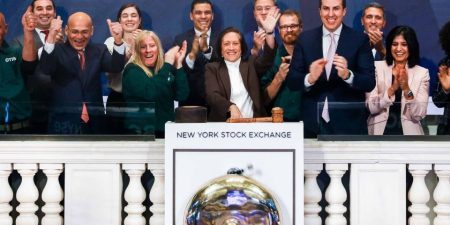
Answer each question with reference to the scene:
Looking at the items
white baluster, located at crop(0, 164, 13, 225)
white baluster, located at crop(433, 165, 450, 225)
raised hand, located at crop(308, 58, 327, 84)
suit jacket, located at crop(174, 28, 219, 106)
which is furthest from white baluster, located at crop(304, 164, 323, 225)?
white baluster, located at crop(0, 164, 13, 225)

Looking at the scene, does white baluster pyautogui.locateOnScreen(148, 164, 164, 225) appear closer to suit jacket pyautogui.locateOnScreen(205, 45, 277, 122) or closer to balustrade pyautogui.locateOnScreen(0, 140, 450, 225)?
balustrade pyautogui.locateOnScreen(0, 140, 450, 225)

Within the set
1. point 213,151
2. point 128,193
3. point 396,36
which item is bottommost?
point 128,193

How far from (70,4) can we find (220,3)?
0.99 m

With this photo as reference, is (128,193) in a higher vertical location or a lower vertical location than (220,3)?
lower

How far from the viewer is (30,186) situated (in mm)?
3459

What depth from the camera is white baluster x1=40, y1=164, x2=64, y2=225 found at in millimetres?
3443

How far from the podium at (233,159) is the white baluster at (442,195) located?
75cm

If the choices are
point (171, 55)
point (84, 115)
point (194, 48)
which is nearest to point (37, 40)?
point (84, 115)

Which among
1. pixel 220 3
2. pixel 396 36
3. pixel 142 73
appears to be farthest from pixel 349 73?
pixel 142 73

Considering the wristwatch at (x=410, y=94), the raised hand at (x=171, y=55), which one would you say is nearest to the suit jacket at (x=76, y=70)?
the raised hand at (x=171, y=55)

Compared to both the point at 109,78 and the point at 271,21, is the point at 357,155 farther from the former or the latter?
the point at 109,78

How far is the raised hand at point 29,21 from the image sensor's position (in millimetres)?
4375

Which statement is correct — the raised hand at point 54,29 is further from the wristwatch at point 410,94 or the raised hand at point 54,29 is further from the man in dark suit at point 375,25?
the wristwatch at point 410,94

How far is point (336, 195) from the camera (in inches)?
134
